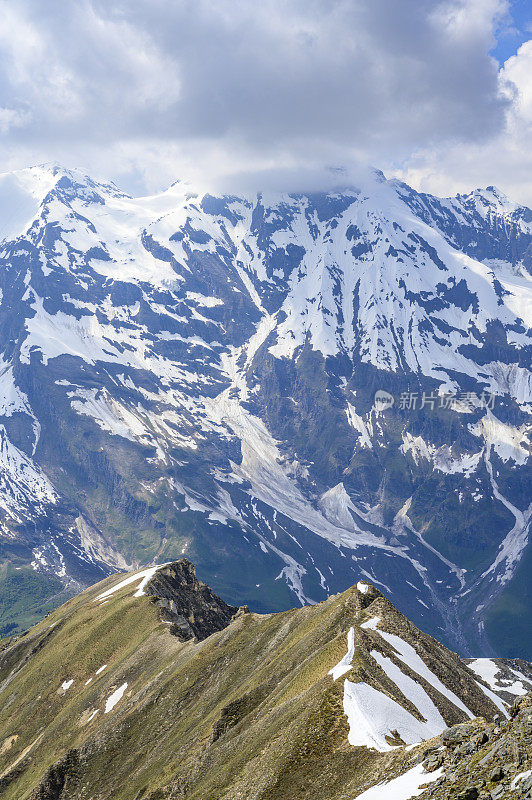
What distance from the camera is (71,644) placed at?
157m

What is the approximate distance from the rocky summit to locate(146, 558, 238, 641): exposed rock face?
0.52 meters

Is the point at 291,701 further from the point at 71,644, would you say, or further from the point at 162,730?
the point at 71,644

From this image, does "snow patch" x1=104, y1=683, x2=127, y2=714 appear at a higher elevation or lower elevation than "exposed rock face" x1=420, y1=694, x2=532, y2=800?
higher

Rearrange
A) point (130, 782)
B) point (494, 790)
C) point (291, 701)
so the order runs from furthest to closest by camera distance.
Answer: point (130, 782) < point (291, 701) < point (494, 790)

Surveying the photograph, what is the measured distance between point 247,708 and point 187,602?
9070 centimetres

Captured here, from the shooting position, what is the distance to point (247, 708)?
275 feet

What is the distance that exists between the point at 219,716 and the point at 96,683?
61.3 metres

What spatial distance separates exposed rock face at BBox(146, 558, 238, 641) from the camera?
498ft

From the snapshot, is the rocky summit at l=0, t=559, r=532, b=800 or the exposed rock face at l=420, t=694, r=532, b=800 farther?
the rocky summit at l=0, t=559, r=532, b=800

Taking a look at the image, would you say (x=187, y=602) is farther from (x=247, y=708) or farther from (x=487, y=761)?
(x=487, y=761)

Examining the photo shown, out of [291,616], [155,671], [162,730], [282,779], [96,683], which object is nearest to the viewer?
[282,779]

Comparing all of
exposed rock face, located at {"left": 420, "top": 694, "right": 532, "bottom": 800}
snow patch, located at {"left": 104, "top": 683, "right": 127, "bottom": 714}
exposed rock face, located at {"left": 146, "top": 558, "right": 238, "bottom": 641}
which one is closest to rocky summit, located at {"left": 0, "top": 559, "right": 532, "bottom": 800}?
exposed rock face, located at {"left": 420, "top": 694, "right": 532, "bottom": 800}

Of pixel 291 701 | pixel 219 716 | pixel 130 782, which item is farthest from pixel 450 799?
pixel 130 782

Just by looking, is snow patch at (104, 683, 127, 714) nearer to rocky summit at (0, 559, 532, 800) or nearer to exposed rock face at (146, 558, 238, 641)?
rocky summit at (0, 559, 532, 800)
